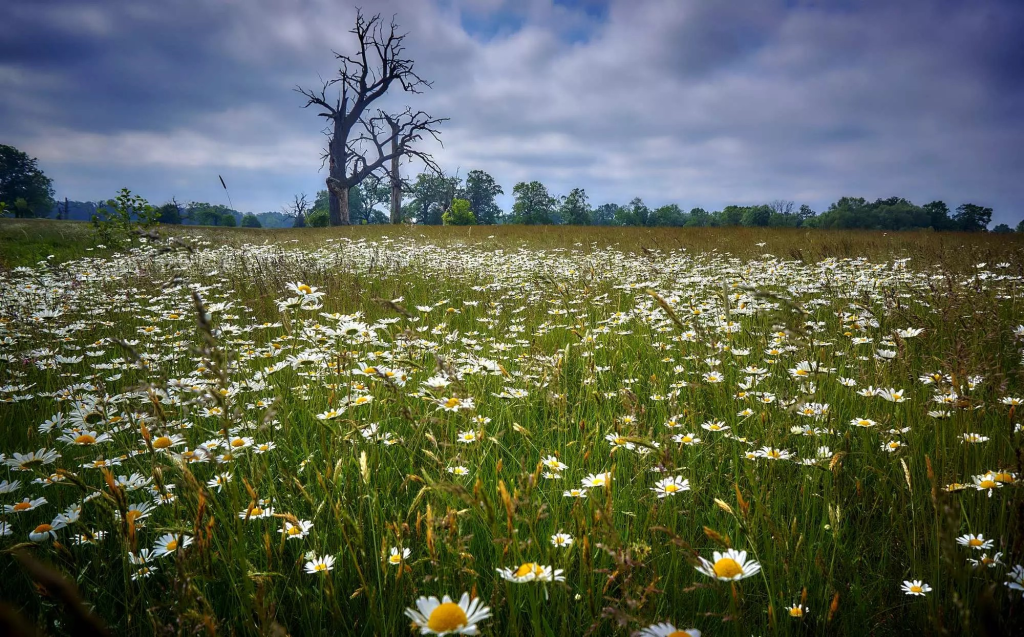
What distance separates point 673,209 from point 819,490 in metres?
124

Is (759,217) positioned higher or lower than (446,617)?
higher

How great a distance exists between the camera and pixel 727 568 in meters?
1.09

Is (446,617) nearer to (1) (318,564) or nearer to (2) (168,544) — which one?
(1) (318,564)

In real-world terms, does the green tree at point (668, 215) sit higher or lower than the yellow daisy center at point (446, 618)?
higher

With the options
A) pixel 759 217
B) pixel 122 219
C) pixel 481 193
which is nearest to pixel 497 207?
pixel 481 193

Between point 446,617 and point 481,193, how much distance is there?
83473 millimetres

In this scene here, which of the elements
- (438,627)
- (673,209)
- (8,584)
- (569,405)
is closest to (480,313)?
(569,405)

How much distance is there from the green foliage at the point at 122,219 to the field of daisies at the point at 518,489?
22.8 feet

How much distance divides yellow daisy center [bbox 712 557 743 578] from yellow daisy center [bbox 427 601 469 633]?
1.92 ft

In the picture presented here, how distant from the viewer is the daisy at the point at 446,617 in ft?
2.86

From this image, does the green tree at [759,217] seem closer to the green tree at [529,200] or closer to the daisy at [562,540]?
the green tree at [529,200]

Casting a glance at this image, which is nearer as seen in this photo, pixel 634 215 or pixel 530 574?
pixel 530 574

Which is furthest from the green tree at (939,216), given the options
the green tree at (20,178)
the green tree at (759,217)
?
the green tree at (20,178)

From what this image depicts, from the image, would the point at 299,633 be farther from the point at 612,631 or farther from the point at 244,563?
the point at 612,631
